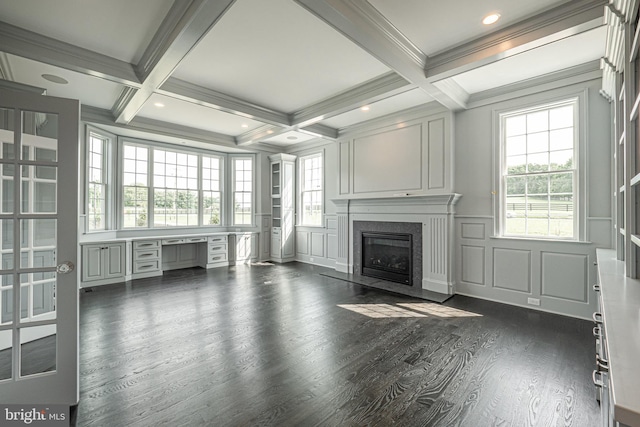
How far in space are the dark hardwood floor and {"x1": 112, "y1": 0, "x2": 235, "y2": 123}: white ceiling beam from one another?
285 centimetres

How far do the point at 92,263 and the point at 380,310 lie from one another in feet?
15.6

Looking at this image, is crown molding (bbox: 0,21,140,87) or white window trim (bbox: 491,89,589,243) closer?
crown molding (bbox: 0,21,140,87)

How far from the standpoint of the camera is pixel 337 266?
633 centimetres

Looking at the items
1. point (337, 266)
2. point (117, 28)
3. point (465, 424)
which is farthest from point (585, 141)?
point (117, 28)

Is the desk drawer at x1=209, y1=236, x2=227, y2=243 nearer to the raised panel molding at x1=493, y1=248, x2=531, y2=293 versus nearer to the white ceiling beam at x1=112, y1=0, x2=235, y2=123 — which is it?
the white ceiling beam at x1=112, y1=0, x2=235, y2=123

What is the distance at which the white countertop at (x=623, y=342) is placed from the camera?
601mm

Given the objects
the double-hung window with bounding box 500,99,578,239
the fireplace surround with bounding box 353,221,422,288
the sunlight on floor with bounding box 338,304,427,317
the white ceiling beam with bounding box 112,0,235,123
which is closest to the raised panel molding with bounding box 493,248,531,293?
the double-hung window with bounding box 500,99,578,239

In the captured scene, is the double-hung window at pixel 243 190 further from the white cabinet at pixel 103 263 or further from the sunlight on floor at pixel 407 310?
the sunlight on floor at pixel 407 310

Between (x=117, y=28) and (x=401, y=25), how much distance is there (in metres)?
2.75

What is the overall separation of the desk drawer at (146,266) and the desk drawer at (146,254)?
61mm

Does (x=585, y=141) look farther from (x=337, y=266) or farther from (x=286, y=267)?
(x=286, y=267)

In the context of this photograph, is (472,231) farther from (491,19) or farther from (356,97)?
(491,19)

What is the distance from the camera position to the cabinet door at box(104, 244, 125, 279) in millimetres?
5047

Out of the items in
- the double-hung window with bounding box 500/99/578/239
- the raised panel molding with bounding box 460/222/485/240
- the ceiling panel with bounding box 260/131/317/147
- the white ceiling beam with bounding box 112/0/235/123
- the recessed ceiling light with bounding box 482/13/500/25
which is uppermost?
the recessed ceiling light with bounding box 482/13/500/25
